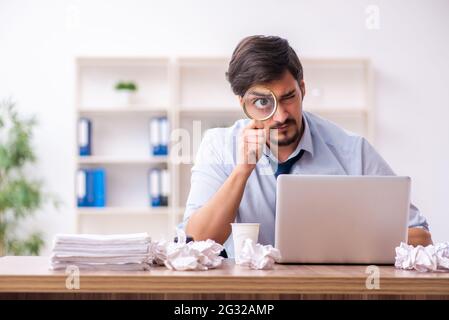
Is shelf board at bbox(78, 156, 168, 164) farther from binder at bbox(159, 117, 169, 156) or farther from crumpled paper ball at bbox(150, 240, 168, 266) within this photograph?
crumpled paper ball at bbox(150, 240, 168, 266)

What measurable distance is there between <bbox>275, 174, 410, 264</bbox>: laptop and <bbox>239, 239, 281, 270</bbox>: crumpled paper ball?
11 centimetres

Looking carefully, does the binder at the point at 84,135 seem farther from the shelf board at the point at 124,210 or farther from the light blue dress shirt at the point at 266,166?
the light blue dress shirt at the point at 266,166

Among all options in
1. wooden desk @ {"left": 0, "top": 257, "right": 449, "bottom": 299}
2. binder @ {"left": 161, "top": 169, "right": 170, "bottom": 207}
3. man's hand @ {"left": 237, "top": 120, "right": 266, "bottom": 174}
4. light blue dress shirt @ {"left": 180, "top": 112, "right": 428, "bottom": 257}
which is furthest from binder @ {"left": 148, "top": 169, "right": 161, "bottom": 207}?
wooden desk @ {"left": 0, "top": 257, "right": 449, "bottom": 299}

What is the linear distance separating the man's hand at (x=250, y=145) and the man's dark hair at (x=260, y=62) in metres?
0.26

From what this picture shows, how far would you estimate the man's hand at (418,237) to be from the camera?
2.20 m

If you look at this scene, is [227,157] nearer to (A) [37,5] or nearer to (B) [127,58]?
(B) [127,58]

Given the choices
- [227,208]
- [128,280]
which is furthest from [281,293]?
[227,208]

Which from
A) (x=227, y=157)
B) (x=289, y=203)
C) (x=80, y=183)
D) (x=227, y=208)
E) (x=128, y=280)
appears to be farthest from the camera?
(x=80, y=183)

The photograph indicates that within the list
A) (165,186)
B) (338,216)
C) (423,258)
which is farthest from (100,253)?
(165,186)

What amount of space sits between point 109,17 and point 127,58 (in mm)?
378

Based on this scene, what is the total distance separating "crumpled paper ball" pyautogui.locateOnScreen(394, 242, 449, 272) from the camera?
1662 mm

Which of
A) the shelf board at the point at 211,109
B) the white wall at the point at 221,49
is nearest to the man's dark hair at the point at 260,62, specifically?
the shelf board at the point at 211,109

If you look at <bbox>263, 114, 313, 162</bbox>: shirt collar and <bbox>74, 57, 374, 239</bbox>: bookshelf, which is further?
<bbox>74, 57, 374, 239</bbox>: bookshelf
